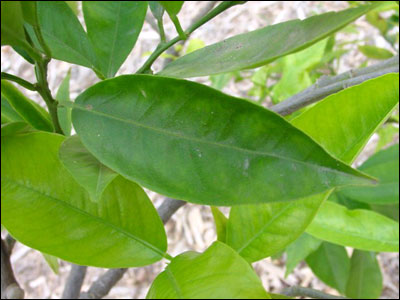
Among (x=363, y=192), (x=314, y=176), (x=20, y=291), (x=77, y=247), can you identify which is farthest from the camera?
(x=363, y=192)

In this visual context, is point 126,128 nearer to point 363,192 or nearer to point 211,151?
point 211,151

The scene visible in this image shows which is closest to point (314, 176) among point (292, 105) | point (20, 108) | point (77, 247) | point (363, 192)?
point (77, 247)

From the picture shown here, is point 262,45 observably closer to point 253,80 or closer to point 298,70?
point 298,70

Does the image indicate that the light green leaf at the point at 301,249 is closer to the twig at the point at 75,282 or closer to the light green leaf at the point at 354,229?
the light green leaf at the point at 354,229

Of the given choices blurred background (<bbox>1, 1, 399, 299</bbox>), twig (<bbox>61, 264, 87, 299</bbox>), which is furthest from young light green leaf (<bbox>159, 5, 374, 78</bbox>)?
twig (<bbox>61, 264, 87, 299</bbox>)

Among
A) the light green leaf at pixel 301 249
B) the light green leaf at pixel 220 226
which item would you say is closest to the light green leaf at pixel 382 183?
the light green leaf at pixel 301 249
